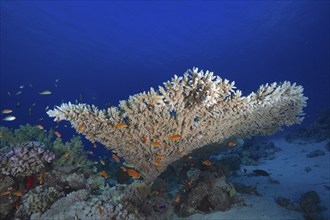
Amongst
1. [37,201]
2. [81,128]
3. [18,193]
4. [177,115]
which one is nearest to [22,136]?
[18,193]

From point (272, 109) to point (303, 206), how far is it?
345cm

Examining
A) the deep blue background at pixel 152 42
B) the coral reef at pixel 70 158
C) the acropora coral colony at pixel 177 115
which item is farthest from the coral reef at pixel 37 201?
the deep blue background at pixel 152 42

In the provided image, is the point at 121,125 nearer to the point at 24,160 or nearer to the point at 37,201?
the point at 37,201

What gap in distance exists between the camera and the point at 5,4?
110 feet

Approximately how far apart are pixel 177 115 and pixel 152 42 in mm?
55544

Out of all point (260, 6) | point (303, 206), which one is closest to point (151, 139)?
point (303, 206)

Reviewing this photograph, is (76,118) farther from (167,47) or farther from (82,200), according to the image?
(167,47)

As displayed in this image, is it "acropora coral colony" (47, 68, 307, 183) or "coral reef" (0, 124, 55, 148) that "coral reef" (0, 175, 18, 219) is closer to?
"acropora coral colony" (47, 68, 307, 183)

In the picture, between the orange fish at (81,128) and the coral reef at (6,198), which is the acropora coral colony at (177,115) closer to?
the orange fish at (81,128)

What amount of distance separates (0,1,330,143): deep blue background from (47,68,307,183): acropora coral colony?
2524cm

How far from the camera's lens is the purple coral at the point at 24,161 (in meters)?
4.88

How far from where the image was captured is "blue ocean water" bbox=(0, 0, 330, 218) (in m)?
42.5

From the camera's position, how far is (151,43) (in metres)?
57.0

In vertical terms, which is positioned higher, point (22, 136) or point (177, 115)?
point (22, 136)
